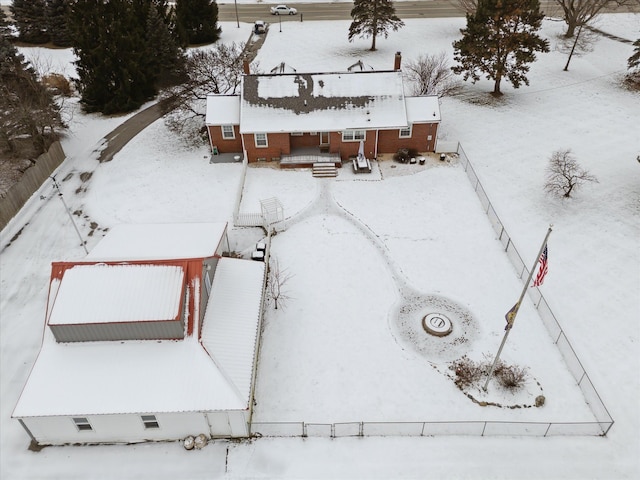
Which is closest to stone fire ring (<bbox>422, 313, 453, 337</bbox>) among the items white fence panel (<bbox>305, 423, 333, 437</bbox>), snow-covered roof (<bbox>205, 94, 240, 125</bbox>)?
white fence panel (<bbox>305, 423, 333, 437</bbox>)

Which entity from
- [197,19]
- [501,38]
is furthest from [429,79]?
[197,19]

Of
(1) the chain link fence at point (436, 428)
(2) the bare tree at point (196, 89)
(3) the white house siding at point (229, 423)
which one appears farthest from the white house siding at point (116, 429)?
(2) the bare tree at point (196, 89)

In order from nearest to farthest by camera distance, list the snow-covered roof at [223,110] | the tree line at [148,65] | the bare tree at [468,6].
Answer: the snow-covered roof at [223,110] → the tree line at [148,65] → the bare tree at [468,6]

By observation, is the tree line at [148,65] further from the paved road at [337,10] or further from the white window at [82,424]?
the white window at [82,424]

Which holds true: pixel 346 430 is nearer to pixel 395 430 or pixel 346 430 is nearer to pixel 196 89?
pixel 395 430

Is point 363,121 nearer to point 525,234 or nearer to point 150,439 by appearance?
point 525,234
